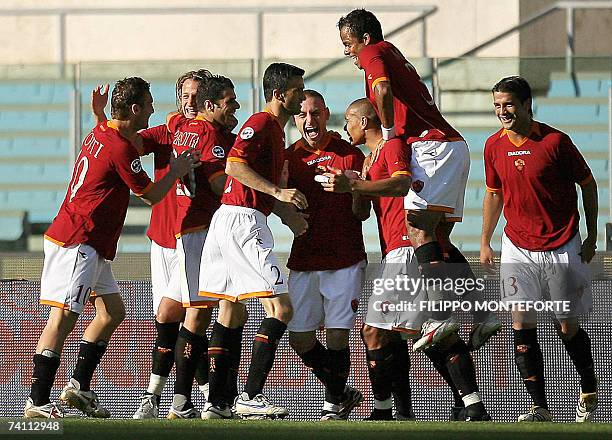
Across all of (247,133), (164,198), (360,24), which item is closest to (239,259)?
(247,133)

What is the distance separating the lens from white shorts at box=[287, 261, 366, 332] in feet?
28.4

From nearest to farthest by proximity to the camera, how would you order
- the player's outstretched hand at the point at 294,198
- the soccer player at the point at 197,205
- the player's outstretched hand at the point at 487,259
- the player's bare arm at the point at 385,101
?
the player's outstretched hand at the point at 294,198
the player's bare arm at the point at 385,101
the soccer player at the point at 197,205
the player's outstretched hand at the point at 487,259

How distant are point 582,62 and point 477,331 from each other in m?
7.25

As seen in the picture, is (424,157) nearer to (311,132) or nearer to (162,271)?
(311,132)

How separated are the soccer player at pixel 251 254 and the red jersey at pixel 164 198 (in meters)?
0.72

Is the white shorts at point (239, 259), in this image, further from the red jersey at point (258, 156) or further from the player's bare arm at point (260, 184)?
the player's bare arm at point (260, 184)

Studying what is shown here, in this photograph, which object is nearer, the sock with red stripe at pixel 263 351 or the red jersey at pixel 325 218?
the sock with red stripe at pixel 263 351

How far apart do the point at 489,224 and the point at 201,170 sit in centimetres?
190

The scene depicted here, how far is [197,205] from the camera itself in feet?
29.1

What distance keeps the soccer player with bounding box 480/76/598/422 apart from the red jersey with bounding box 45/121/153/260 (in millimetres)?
2305

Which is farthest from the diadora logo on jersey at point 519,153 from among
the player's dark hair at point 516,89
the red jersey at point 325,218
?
the red jersey at point 325,218

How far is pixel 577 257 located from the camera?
8648 millimetres

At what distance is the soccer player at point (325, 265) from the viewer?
339 inches

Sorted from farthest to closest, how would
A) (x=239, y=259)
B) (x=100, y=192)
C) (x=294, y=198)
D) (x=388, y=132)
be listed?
(x=100, y=192) → (x=239, y=259) → (x=388, y=132) → (x=294, y=198)
